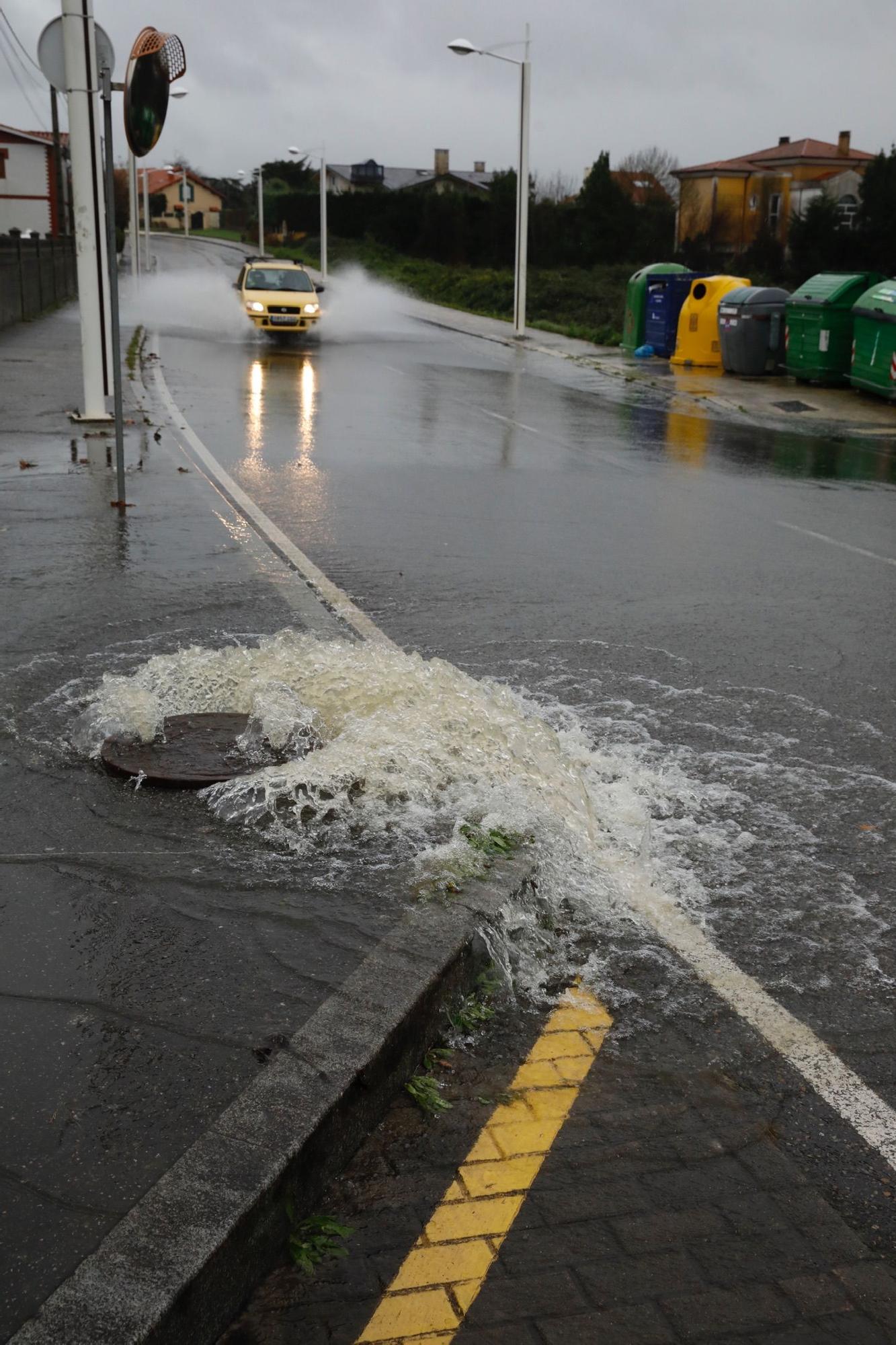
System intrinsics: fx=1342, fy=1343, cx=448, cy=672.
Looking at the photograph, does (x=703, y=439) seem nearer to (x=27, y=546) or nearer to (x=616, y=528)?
(x=616, y=528)

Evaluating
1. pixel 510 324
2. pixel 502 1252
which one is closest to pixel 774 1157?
pixel 502 1252

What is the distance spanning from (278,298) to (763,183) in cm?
5485

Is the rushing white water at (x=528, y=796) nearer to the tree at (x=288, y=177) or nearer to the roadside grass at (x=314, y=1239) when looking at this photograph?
the roadside grass at (x=314, y=1239)

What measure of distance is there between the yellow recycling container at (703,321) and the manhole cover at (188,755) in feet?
71.1

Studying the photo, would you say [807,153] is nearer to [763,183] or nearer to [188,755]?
[763,183]

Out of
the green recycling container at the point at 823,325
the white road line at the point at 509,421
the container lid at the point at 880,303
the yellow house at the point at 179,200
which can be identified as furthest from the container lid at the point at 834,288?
the yellow house at the point at 179,200

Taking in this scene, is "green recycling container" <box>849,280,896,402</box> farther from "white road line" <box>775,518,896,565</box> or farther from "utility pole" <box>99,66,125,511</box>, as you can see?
"utility pole" <box>99,66,125,511</box>

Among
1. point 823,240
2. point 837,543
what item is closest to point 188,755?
point 837,543

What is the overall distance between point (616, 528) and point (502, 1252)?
26.3 feet

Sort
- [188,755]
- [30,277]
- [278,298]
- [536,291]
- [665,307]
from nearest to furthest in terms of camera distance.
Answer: [188,755], [665,307], [278,298], [30,277], [536,291]

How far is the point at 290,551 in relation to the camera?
898 centimetres

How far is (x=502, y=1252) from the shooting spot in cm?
260

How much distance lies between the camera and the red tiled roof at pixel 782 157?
7562 cm

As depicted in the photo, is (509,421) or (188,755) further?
(509,421)
